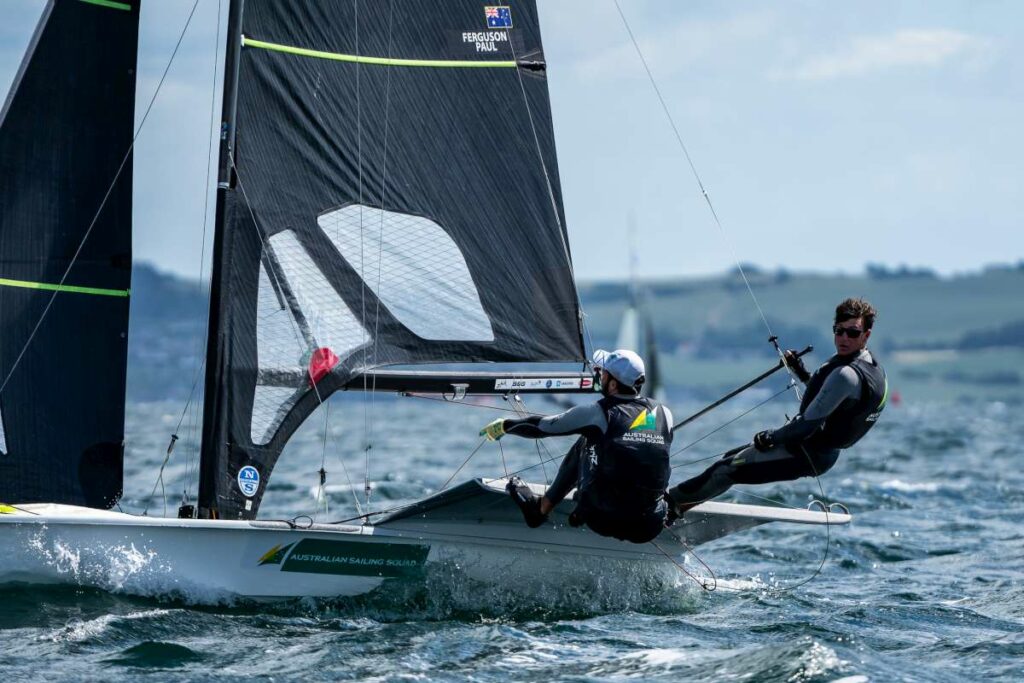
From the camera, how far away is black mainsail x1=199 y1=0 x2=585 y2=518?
721 cm

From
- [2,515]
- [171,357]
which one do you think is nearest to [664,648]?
[2,515]

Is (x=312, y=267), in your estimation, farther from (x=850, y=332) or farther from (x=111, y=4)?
(x=850, y=332)

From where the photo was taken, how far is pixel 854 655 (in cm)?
612

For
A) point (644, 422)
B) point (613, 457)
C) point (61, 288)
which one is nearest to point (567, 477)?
point (613, 457)

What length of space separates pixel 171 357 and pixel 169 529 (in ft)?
167

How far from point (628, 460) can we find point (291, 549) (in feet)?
5.67

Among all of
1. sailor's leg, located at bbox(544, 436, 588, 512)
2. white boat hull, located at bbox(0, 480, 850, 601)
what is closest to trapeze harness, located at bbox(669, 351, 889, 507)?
white boat hull, located at bbox(0, 480, 850, 601)

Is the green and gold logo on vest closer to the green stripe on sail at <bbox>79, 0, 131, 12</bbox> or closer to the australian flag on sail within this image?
the australian flag on sail

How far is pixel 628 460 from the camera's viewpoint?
674 cm

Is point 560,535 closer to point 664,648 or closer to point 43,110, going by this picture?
point 664,648

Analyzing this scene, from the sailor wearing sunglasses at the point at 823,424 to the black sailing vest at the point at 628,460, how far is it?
49 centimetres

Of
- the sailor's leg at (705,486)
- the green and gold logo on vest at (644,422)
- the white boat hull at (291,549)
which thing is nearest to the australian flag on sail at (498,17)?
the green and gold logo on vest at (644,422)

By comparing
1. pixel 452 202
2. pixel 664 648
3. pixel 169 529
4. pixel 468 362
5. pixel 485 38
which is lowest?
pixel 664 648

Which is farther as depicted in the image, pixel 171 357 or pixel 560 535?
pixel 171 357
